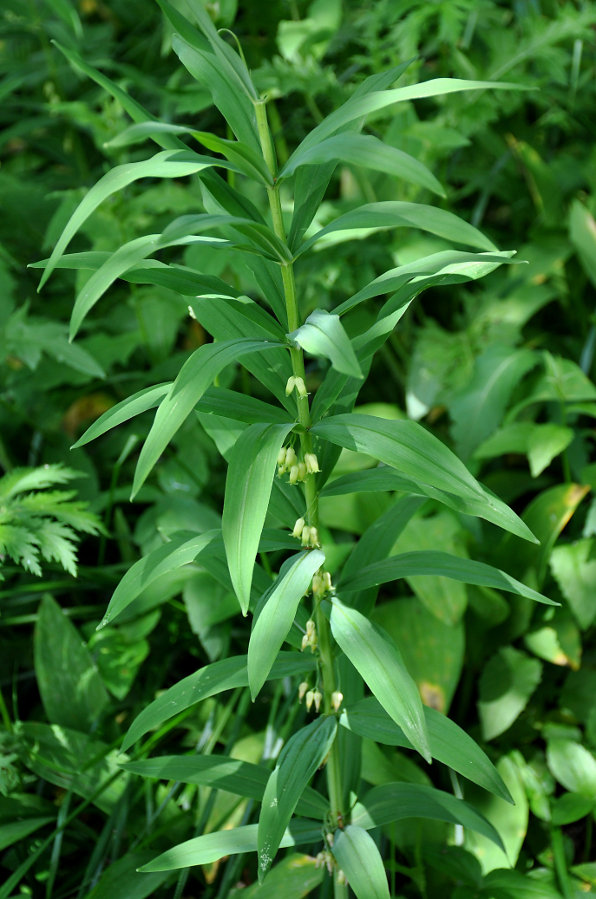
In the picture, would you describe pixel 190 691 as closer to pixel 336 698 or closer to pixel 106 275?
pixel 336 698

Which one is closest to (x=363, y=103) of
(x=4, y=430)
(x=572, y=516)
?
(x=572, y=516)

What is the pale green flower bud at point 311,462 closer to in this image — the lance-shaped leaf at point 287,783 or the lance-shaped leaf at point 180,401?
the lance-shaped leaf at point 180,401

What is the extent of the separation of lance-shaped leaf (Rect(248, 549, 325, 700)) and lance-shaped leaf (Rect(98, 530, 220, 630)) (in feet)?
0.37

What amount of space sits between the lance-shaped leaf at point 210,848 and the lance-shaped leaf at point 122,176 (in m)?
0.79

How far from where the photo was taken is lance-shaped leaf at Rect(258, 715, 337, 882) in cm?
98

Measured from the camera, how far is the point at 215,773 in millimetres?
1171

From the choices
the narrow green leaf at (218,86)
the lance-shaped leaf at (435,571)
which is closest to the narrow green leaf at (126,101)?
the narrow green leaf at (218,86)

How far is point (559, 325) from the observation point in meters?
2.60

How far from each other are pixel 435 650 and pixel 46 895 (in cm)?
85

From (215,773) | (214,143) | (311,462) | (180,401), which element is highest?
(214,143)

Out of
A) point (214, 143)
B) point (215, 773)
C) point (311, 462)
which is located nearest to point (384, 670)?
point (311, 462)

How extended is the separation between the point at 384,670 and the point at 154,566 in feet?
0.98

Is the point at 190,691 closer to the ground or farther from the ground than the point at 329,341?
closer to the ground

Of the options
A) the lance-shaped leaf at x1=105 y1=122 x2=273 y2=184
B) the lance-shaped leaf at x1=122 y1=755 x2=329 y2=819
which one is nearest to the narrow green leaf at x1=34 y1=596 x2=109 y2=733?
the lance-shaped leaf at x1=122 y1=755 x2=329 y2=819
